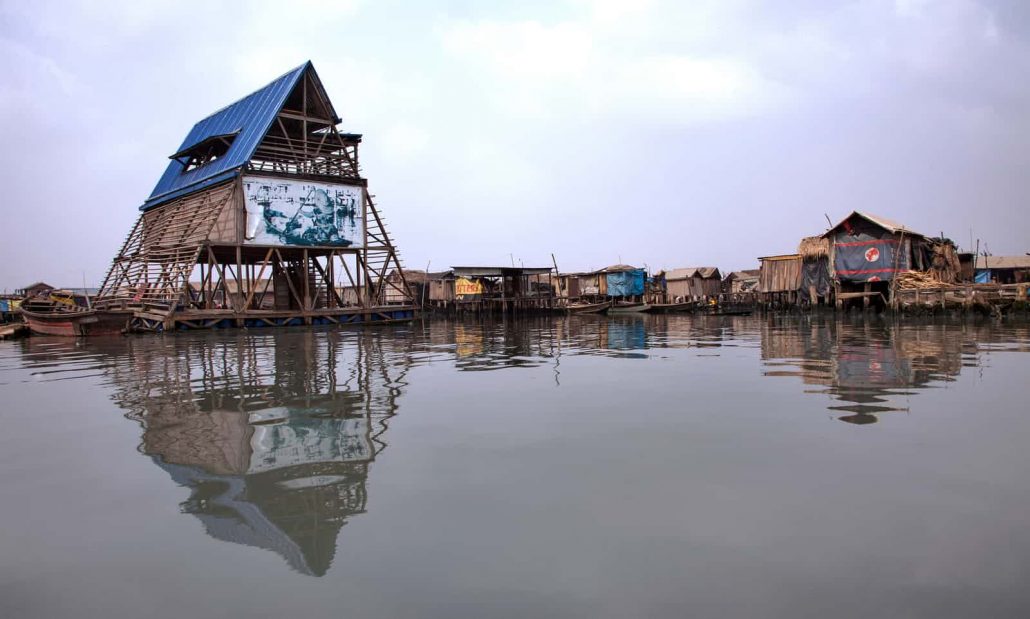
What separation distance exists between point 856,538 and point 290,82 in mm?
25396

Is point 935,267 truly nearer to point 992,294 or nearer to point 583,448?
→ point 992,294

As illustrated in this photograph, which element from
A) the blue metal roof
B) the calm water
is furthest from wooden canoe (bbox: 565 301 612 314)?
the calm water

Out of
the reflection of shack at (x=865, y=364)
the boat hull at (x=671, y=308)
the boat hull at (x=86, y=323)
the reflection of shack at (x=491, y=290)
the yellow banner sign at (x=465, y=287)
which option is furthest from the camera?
the yellow banner sign at (x=465, y=287)

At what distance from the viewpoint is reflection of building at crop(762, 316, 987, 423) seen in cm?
555

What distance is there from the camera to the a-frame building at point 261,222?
875 inches

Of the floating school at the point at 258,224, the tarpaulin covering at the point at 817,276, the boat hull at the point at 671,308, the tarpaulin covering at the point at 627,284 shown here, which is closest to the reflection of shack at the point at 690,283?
the tarpaulin covering at the point at 627,284

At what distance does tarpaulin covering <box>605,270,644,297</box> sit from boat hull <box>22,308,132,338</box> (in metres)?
29.0

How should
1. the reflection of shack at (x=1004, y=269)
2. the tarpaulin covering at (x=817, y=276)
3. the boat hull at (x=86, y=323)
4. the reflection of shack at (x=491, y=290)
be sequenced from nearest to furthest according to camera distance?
the boat hull at (x=86, y=323)
the tarpaulin covering at (x=817, y=276)
the reflection of shack at (x=491, y=290)
the reflection of shack at (x=1004, y=269)

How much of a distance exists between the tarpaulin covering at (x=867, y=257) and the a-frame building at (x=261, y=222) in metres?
18.5

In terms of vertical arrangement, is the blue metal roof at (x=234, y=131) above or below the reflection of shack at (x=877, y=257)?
above

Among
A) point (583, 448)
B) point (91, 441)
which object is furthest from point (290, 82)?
point (583, 448)

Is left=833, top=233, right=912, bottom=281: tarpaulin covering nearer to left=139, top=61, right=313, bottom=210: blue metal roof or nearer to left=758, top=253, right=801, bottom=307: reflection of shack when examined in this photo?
left=758, top=253, right=801, bottom=307: reflection of shack

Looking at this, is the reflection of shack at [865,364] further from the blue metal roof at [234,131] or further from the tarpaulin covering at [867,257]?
the blue metal roof at [234,131]

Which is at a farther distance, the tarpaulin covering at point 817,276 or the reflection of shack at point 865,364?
the tarpaulin covering at point 817,276
